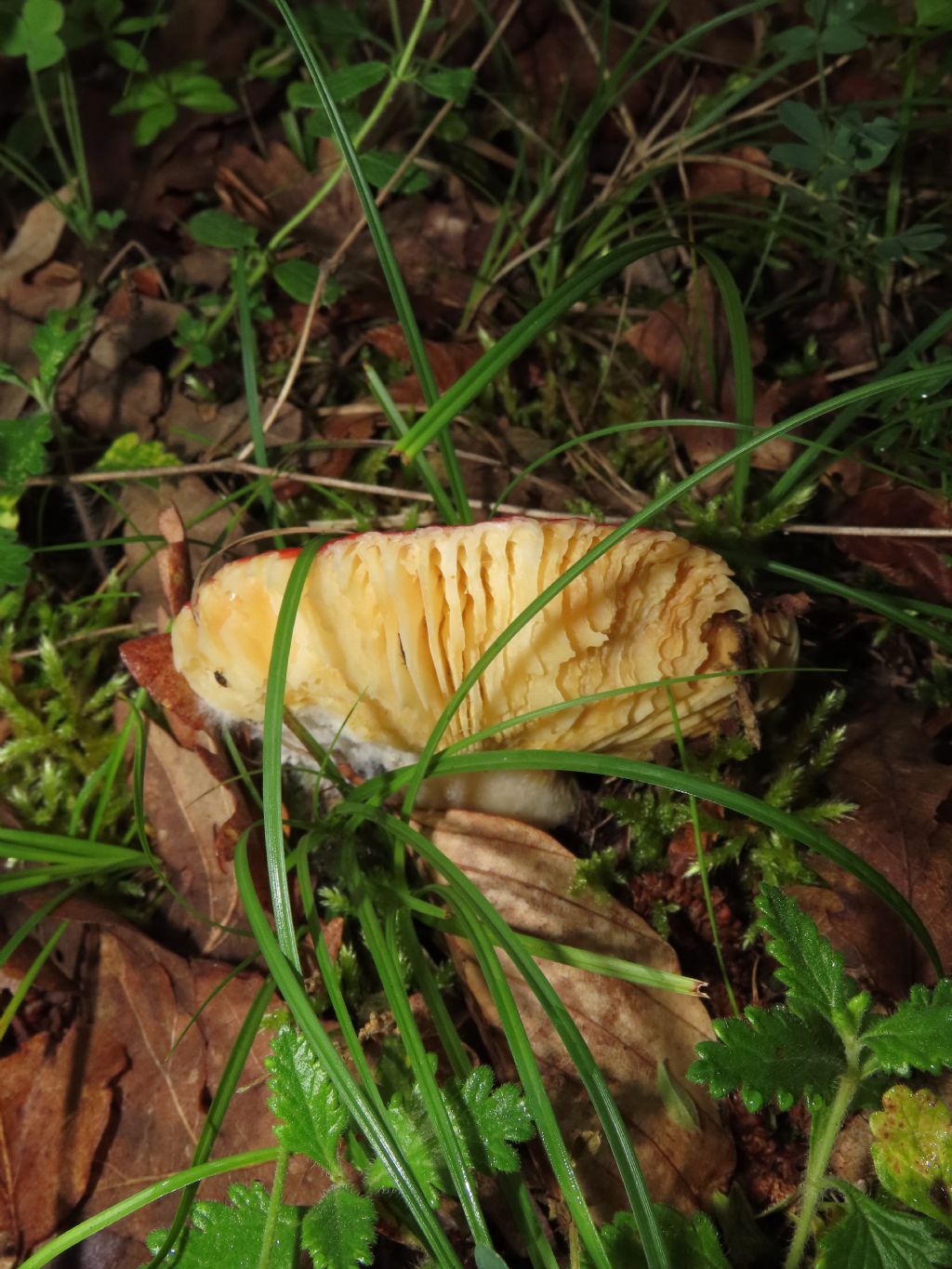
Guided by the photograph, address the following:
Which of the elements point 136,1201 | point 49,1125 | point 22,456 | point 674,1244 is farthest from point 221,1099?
point 22,456

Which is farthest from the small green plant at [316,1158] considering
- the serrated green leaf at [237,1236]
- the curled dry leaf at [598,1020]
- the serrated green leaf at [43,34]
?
the serrated green leaf at [43,34]

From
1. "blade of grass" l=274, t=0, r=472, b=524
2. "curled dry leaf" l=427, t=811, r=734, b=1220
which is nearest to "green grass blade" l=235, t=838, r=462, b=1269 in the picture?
"curled dry leaf" l=427, t=811, r=734, b=1220

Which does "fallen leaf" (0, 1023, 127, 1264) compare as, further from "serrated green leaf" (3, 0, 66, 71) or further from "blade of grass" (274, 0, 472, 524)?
"serrated green leaf" (3, 0, 66, 71)

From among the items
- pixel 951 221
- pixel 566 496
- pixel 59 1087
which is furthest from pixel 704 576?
pixel 951 221

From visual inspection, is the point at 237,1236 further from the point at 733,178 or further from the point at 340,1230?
the point at 733,178

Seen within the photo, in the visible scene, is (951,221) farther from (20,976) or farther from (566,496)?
(20,976)
